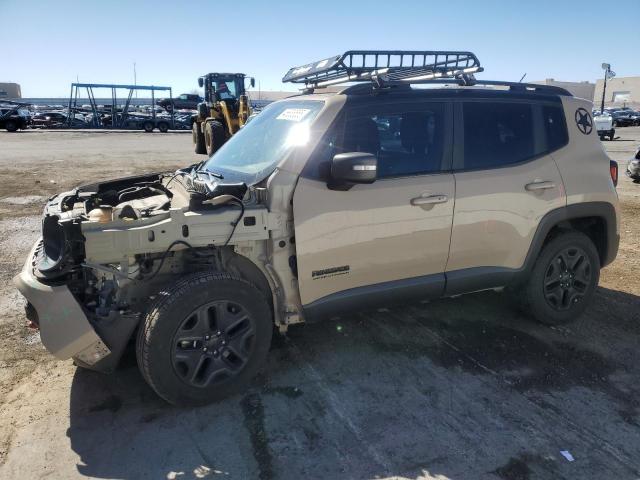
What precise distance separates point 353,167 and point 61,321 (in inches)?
74.9

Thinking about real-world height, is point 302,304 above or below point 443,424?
above

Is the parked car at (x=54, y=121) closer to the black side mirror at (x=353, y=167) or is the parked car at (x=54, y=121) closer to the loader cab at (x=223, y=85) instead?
the loader cab at (x=223, y=85)

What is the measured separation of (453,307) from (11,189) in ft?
33.2

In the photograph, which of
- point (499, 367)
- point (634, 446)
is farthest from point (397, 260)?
point (634, 446)

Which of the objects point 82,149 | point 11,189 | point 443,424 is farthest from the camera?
point 82,149

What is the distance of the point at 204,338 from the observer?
3102 millimetres

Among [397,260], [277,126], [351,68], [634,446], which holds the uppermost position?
[351,68]

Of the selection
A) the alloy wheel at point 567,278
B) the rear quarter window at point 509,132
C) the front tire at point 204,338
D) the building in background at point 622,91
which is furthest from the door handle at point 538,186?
the building in background at point 622,91

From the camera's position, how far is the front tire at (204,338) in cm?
293

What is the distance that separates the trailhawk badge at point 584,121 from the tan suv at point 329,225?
26mm

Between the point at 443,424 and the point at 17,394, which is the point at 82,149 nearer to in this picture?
the point at 17,394

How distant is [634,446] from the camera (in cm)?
285

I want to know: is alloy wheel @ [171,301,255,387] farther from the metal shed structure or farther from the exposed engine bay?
the metal shed structure

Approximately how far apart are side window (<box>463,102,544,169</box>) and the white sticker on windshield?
122cm
